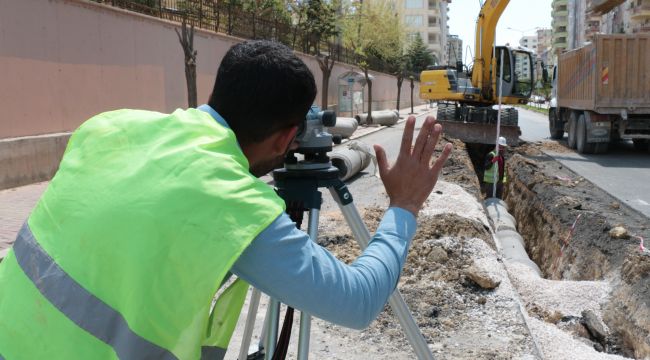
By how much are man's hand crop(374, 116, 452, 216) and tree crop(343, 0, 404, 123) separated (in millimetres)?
37586

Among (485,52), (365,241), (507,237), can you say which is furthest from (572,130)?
(365,241)

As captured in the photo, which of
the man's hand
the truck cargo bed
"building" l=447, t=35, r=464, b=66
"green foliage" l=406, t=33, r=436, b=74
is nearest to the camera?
the man's hand

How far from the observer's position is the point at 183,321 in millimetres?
1117

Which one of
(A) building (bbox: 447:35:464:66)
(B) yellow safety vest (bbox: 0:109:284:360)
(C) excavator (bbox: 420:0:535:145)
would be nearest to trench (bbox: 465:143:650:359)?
(C) excavator (bbox: 420:0:535:145)

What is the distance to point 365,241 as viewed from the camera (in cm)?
207

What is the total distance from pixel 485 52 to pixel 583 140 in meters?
4.07

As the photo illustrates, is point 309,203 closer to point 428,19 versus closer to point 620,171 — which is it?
point 620,171

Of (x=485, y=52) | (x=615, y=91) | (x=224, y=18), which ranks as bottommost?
(x=615, y=91)

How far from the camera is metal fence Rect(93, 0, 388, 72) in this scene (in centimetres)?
1398

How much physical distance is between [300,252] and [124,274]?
0.32m

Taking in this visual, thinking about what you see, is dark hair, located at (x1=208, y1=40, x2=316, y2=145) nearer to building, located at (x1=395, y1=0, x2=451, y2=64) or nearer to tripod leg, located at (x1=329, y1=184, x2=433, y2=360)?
tripod leg, located at (x1=329, y1=184, x2=433, y2=360)

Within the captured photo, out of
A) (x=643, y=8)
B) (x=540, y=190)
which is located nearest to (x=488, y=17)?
(x=540, y=190)

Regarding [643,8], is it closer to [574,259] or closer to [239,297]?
[574,259]

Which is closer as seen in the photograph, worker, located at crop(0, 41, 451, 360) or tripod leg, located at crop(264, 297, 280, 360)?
worker, located at crop(0, 41, 451, 360)
